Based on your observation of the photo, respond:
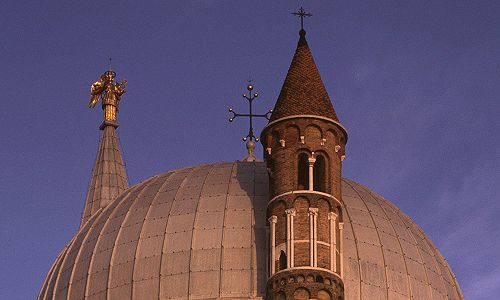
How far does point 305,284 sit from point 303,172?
17.4 feet

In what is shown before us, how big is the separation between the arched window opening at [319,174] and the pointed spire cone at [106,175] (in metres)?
31.8

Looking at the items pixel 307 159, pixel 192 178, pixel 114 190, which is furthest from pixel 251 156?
pixel 114 190

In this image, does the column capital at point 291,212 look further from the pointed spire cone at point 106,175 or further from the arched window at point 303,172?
the pointed spire cone at point 106,175

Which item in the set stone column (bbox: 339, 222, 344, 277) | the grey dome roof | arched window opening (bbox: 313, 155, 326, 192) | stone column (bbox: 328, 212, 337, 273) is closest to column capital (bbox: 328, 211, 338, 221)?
stone column (bbox: 328, 212, 337, 273)

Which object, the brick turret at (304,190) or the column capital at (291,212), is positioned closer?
Result: the brick turret at (304,190)

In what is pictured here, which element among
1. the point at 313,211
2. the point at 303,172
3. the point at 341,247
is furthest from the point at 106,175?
the point at 313,211

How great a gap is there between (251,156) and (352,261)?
1182 centimetres

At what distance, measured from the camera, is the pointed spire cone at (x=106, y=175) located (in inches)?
3595

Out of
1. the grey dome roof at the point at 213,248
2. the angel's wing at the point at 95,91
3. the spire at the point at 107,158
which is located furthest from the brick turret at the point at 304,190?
the angel's wing at the point at 95,91

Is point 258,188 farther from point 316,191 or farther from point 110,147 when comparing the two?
point 110,147

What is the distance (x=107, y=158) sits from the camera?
94.9 metres

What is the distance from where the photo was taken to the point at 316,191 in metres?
58.7

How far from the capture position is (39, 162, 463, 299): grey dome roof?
5928cm

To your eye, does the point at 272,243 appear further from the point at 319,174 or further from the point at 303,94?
the point at 303,94
